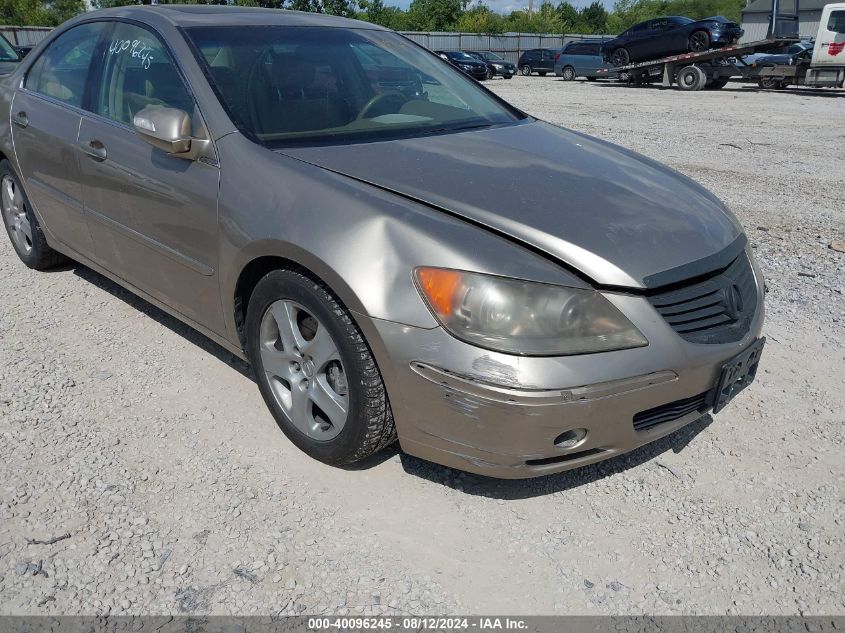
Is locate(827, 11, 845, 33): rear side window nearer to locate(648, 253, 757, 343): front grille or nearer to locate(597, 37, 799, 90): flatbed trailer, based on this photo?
locate(597, 37, 799, 90): flatbed trailer

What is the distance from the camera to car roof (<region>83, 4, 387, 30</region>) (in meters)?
3.38

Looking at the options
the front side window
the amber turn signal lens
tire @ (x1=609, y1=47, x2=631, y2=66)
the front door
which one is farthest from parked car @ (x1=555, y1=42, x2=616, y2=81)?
the amber turn signal lens

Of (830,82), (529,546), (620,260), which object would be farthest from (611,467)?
(830,82)

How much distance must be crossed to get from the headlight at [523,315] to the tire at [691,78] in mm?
22148

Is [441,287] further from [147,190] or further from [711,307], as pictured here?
[147,190]

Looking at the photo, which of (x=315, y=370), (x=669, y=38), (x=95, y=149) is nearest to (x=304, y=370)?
(x=315, y=370)

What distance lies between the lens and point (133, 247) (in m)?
3.42

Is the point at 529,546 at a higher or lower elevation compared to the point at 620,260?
lower

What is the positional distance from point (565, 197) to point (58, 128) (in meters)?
2.75

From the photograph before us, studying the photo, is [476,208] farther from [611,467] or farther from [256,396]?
[256,396]

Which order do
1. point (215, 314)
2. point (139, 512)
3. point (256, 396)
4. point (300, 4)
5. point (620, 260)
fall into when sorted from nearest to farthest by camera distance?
point (620, 260), point (139, 512), point (215, 314), point (256, 396), point (300, 4)

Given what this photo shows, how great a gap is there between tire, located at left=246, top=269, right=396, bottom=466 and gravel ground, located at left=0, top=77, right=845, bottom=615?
15cm

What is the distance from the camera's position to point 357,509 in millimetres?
2561

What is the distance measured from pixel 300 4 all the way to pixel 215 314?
44.5 m
